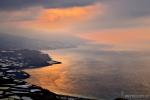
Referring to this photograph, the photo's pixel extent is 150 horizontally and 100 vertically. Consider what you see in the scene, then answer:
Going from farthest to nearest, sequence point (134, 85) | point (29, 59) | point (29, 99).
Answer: point (29, 59) → point (134, 85) → point (29, 99)

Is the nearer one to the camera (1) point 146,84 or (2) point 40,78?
(1) point 146,84

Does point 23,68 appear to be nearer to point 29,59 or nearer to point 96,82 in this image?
point 29,59

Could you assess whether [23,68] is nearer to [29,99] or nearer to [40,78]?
[40,78]

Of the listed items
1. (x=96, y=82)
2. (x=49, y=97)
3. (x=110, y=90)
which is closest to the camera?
(x=49, y=97)

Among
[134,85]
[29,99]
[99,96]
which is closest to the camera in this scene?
[29,99]

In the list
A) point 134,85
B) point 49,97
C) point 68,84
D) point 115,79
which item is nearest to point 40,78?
point 68,84

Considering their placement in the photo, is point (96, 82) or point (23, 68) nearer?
point (96, 82)

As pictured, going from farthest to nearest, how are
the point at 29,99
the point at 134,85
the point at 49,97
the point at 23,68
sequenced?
1. the point at 23,68
2. the point at 134,85
3. the point at 49,97
4. the point at 29,99

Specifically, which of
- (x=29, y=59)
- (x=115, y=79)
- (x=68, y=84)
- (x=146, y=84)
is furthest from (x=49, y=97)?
(x=29, y=59)
